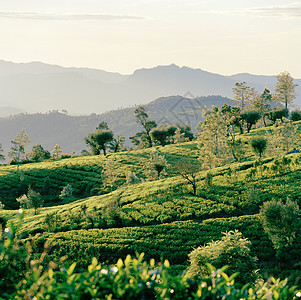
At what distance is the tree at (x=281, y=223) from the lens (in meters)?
20.8

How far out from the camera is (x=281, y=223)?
21.0m

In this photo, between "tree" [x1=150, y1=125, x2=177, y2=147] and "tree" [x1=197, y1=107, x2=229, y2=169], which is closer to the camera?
"tree" [x1=197, y1=107, x2=229, y2=169]

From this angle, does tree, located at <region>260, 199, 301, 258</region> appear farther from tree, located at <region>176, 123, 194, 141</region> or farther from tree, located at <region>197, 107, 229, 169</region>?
tree, located at <region>176, 123, 194, 141</region>

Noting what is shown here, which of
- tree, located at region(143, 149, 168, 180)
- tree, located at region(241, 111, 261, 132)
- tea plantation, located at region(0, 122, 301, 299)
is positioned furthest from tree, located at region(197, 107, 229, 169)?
tree, located at region(241, 111, 261, 132)

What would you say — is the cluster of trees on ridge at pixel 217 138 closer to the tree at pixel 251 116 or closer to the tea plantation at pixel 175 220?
the tree at pixel 251 116

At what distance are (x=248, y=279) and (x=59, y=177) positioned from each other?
5683cm

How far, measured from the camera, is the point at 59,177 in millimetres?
66812

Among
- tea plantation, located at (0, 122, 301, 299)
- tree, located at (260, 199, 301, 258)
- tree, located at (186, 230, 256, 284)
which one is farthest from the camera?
tea plantation, located at (0, 122, 301, 299)

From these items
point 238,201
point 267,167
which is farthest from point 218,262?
point 267,167

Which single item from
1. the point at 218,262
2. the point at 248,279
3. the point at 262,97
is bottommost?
the point at 248,279

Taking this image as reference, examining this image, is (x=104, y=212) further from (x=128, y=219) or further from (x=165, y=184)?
(x=165, y=184)

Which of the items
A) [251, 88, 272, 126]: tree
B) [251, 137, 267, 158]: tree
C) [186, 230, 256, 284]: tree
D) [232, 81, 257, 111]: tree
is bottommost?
[186, 230, 256, 284]: tree

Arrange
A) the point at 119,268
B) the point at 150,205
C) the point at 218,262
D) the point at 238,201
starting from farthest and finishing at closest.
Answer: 1. the point at 150,205
2. the point at 238,201
3. the point at 218,262
4. the point at 119,268

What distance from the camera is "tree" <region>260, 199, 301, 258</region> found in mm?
20844
